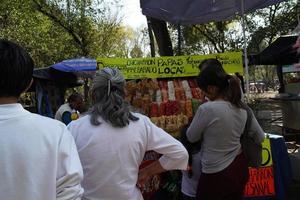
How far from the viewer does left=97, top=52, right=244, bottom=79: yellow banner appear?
503 cm

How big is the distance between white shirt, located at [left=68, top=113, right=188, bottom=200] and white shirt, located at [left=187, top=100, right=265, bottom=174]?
944mm

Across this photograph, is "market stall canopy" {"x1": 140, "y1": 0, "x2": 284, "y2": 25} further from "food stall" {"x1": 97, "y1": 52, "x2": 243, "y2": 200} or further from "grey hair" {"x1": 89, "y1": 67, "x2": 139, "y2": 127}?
"grey hair" {"x1": 89, "y1": 67, "x2": 139, "y2": 127}

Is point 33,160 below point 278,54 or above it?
below

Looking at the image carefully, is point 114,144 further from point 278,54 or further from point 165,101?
point 278,54

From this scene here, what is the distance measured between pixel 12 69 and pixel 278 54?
942 centimetres

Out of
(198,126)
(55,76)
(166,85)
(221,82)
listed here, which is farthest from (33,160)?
(55,76)

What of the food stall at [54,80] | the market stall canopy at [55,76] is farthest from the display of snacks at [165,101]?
the market stall canopy at [55,76]

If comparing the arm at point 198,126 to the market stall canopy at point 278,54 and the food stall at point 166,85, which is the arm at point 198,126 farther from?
the market stall canopy at point 278,54

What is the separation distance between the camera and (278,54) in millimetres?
10328

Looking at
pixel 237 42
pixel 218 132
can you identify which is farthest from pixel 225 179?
pixel 237 42

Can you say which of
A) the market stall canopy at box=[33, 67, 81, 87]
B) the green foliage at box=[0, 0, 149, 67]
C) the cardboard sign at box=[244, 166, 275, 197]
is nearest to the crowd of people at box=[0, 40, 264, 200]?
the cardboard sign at box=[244, 166, 275, 197]

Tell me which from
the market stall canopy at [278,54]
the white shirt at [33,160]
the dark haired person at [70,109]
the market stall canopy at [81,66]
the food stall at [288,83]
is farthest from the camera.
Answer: the market stall canopy at [81,66]

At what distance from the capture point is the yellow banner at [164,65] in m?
5.03

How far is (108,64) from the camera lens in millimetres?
4965
